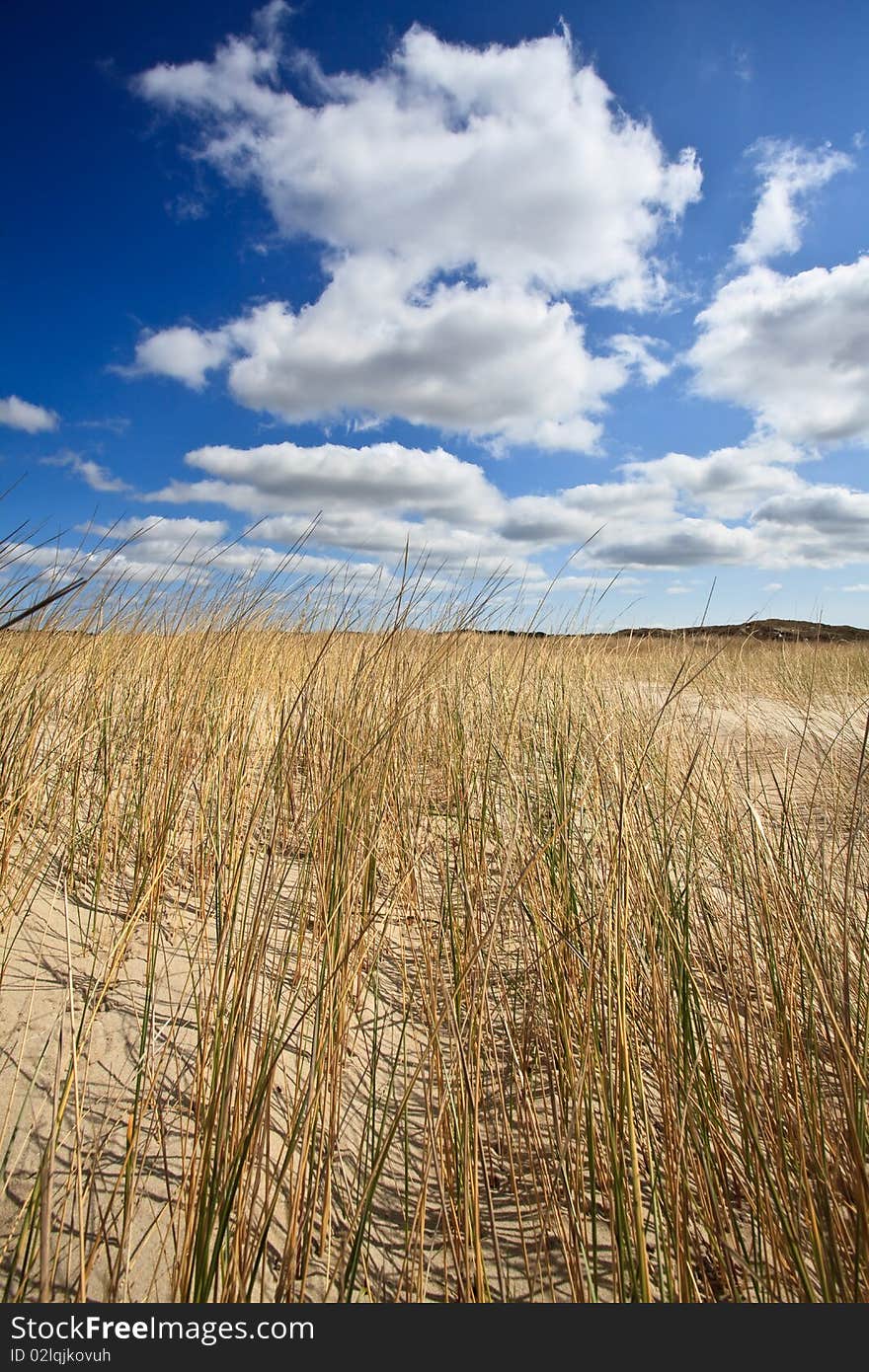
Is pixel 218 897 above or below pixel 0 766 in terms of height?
below

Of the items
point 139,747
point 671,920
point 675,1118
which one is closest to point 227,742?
point 139,747

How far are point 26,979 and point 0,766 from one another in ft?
2.13

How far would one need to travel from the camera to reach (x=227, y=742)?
2436mm

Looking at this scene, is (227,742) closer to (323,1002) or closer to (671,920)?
(323,1002)

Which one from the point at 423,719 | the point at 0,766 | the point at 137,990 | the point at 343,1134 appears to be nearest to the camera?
the point at 343,1134

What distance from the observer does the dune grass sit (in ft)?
3.05

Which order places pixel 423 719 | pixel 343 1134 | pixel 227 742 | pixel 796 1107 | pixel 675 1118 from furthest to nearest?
1. pixel 423 719
2. pixel 227 742
3. pixel 343 1134
4. pixel 675 1118
5. pixel 796 1107

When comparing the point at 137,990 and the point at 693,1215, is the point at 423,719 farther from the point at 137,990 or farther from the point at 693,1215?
the point at 693,1215

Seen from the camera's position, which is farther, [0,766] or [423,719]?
[423,719]

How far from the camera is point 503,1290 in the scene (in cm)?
98

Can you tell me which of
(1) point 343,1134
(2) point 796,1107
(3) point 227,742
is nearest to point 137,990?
(1) point 343,1134

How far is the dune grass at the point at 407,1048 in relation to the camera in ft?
3.05

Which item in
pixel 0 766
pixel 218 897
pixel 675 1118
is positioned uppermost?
pixel 0 766

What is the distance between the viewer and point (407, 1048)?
5.28 feet
